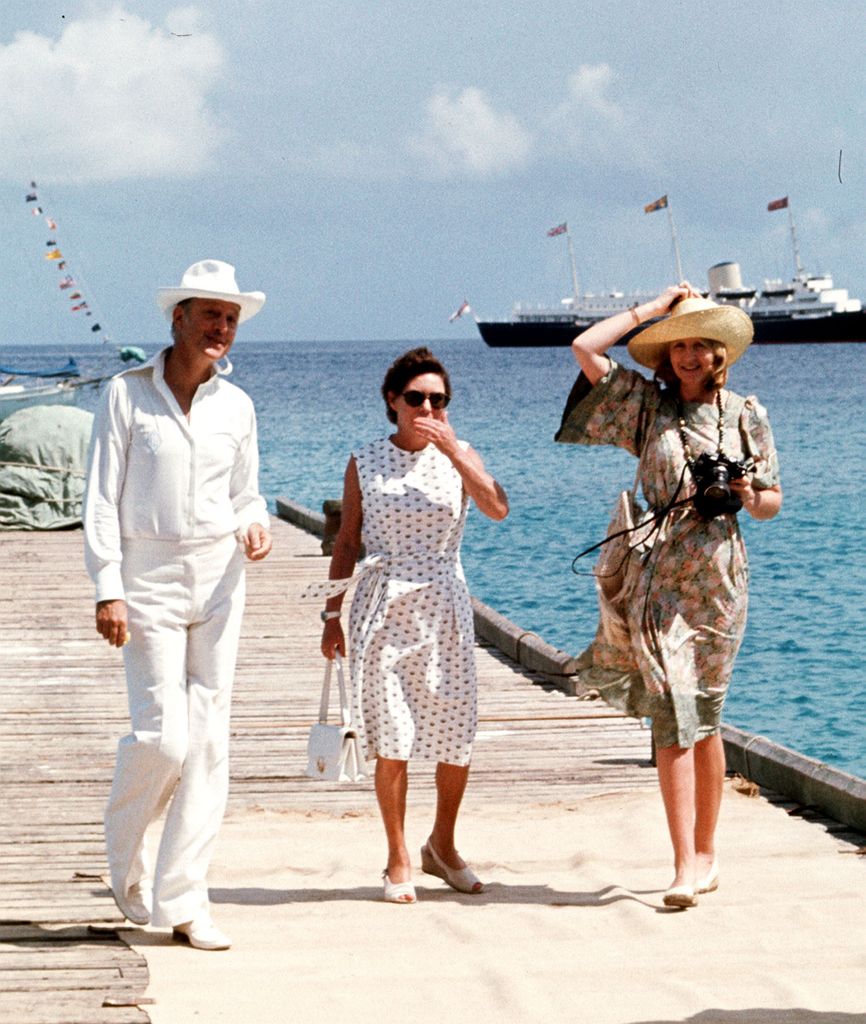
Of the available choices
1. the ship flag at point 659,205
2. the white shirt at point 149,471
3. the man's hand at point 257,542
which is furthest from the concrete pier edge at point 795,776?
the ship flag at point 659,205

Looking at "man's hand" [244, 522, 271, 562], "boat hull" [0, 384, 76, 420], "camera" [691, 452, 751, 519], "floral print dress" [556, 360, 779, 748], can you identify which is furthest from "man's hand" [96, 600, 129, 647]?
"boat hull" [0, 384, 76, 420]

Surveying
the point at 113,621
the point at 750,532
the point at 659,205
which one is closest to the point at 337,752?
the point at 113,621

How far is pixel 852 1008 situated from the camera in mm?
4141

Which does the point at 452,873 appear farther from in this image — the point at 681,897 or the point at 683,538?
the point at 683,538

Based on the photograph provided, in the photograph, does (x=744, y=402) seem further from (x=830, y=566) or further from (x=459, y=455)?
(x=830, y=566)

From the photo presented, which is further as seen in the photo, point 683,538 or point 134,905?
point 683,538

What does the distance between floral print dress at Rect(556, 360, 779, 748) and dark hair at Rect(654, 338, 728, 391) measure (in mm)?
43

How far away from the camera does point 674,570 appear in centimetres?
517

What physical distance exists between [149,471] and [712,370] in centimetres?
169

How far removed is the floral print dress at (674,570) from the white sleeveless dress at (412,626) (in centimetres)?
42

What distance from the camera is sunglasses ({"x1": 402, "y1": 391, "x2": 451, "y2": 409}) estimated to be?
17.1 feet

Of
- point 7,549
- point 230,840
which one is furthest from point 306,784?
point 7,549

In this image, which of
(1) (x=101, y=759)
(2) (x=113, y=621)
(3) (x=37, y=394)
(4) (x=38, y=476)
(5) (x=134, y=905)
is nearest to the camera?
(2) (x=113, y=621)

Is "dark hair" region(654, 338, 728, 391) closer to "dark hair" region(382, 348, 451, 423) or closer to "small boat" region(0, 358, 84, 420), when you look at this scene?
"dark hair" region(382, 348, 451, 423)
